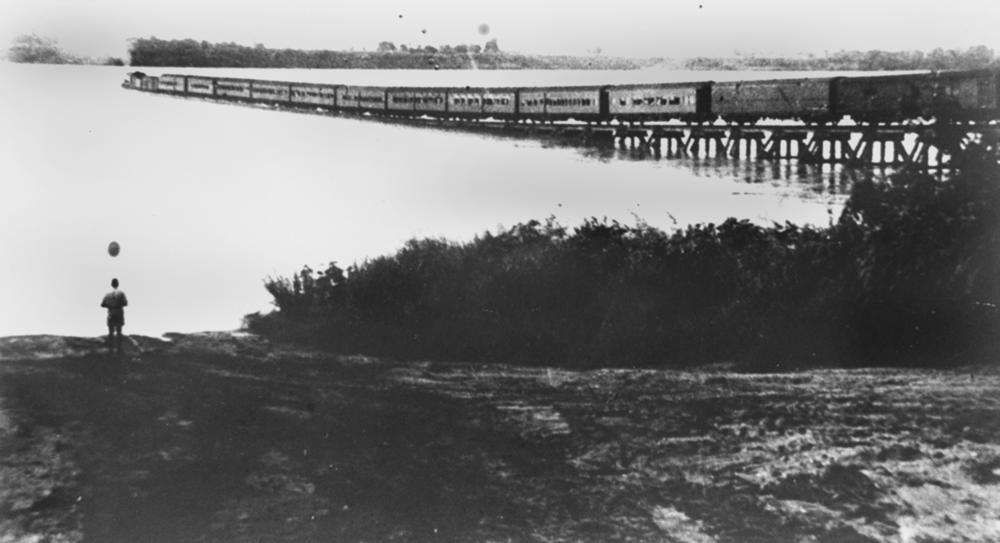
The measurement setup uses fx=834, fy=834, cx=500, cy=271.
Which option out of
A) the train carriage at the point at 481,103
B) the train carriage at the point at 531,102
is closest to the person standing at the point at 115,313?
the train carriage at the point at 481,103

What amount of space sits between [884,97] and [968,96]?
1.70 meters

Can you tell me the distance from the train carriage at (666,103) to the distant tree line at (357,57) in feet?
14.1

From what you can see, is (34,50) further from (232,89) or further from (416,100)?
(416,100)

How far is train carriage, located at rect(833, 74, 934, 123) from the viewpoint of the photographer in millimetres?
7395

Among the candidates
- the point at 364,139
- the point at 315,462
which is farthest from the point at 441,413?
the point at 364,139

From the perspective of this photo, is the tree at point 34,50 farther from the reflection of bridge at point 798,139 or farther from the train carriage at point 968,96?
the train carriage at point 968,96

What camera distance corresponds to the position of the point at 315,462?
4816 millimetres

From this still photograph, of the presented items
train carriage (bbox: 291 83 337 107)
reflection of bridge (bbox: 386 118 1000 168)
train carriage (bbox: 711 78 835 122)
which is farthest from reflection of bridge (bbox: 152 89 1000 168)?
train carriage (bbox: 291 83 337 107)

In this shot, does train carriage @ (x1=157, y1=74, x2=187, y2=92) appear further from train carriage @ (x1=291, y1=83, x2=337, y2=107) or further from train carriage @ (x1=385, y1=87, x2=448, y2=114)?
train carriage @ (x1=385, y1=87, x2=448, y2=114)

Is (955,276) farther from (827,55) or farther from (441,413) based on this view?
(441,413)

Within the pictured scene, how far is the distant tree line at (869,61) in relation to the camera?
219 inches

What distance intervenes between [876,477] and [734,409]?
2.93 feet

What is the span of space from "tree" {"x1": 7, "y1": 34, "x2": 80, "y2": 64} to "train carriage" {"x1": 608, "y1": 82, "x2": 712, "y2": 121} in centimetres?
647

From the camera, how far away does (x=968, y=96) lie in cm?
662
